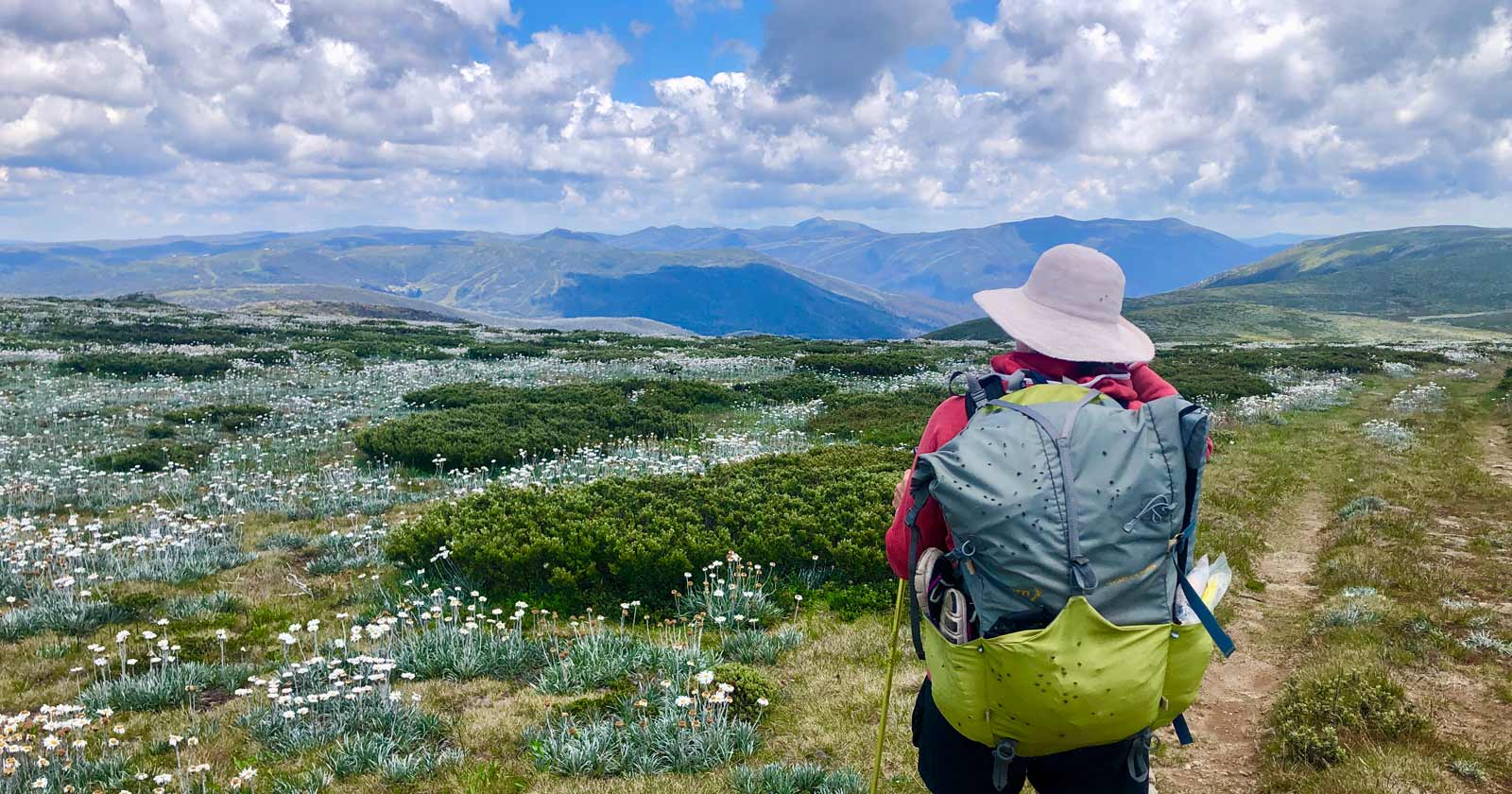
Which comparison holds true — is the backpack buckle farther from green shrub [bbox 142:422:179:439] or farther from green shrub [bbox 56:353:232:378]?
green shrub [bbox 56:353:232:378]

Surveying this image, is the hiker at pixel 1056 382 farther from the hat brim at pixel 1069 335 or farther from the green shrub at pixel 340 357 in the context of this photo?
the green shrub at pixel 340 357

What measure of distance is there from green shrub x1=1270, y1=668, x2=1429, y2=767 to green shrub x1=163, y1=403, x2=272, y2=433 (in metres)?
21.9

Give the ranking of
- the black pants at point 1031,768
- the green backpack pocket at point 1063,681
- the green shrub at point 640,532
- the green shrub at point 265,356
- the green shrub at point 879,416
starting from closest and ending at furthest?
the green backpack pocket at point 1063,681, the black pants at point 1031,768, the green shrub at point 640,532, the green shrub at point 879,416, the green shrub at point 265,356

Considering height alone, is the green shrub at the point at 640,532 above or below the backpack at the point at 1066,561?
below

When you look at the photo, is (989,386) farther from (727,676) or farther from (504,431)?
(504,431)

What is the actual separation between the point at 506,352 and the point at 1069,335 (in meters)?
40.0

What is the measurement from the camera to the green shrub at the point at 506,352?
131 ft

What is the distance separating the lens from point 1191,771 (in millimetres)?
6066

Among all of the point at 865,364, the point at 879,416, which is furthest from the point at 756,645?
the point at 865,364

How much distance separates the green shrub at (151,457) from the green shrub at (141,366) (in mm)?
14011

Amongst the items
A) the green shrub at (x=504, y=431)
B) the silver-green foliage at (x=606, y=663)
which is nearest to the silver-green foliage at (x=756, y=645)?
the silver-green foliage at (x=606, y=663)

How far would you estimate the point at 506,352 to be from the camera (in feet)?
134

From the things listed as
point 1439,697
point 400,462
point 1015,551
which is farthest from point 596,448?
point 1015,551

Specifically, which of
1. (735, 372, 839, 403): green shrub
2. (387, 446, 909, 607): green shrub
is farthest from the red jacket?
(735, 372, 839, 403): green shrub
